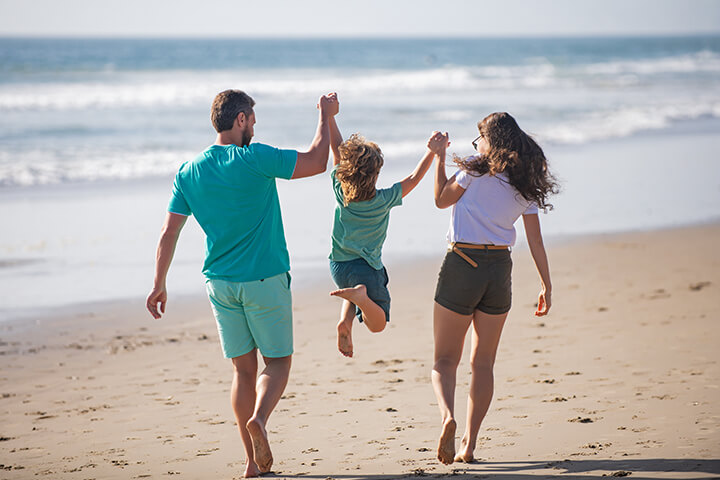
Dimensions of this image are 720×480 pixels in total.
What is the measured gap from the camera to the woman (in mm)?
3867

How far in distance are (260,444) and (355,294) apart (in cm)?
91

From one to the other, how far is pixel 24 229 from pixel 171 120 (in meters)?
12.3

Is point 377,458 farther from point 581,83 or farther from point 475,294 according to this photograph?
point 581,83

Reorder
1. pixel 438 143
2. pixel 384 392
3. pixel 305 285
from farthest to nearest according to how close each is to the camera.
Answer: pixel 305 285 < pixel 384 392 < pixel 438 143

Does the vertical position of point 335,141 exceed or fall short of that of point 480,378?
it exceeds it

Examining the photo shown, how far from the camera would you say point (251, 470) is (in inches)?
156

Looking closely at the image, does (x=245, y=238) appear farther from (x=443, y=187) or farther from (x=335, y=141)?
(x=443, y=187)

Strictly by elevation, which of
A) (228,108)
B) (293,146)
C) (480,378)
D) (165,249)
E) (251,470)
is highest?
Result: (293,146)

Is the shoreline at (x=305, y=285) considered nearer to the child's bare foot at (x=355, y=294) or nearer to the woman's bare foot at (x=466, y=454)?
the child's bare foot at (x=355, y=294)

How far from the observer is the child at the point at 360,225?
4098 millimetres

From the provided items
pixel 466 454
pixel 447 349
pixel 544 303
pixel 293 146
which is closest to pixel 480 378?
pixel 447 349

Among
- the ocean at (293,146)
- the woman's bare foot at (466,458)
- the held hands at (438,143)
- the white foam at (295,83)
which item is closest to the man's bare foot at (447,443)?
the woman's bare foot at (466,458)

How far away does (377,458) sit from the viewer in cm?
418

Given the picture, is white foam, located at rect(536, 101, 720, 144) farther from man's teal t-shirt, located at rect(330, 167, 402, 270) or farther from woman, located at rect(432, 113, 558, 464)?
woman, located at rect(432, 113, 558, 464)
